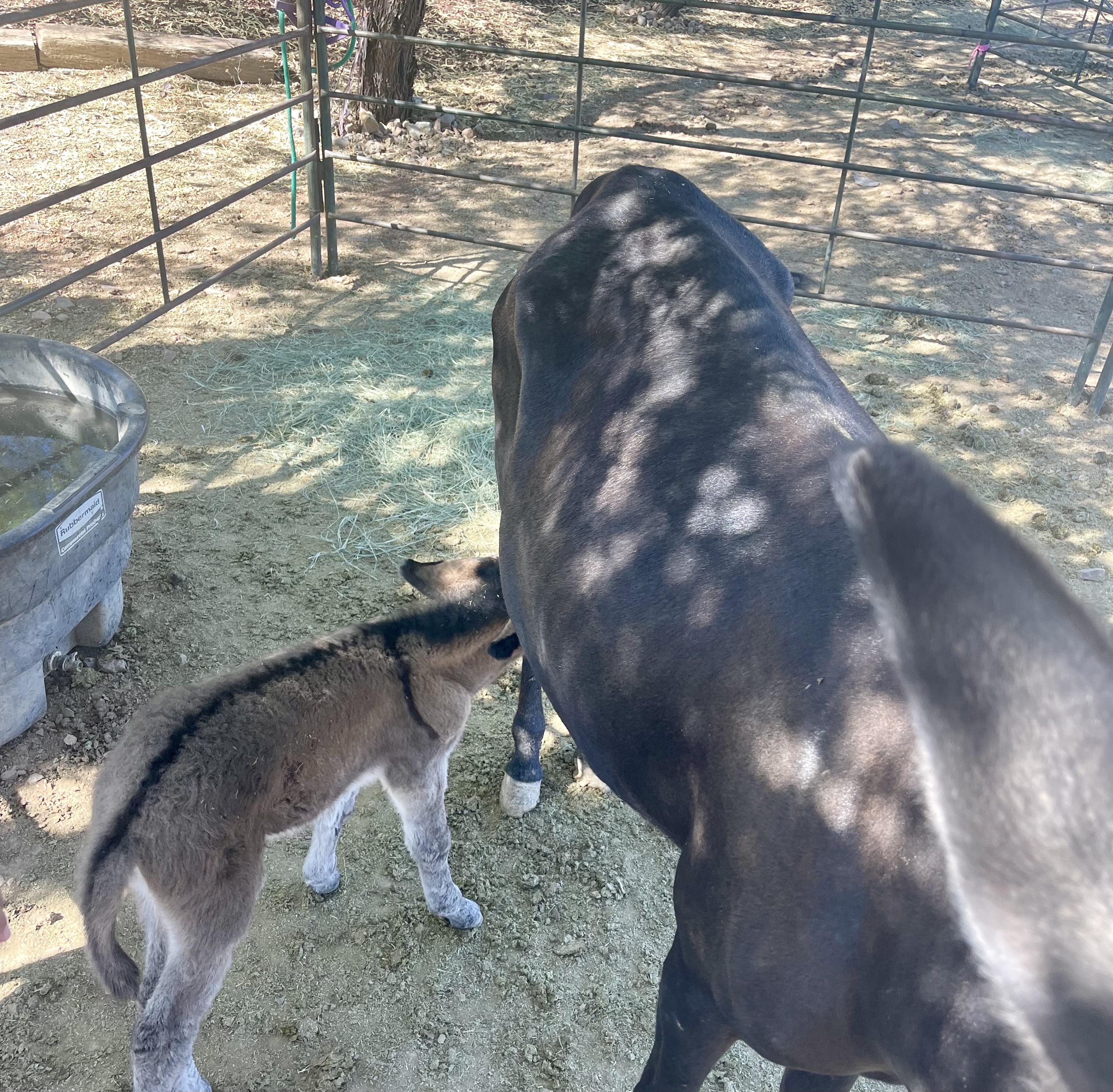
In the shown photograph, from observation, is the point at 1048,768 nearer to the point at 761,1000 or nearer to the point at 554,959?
the point at 761,1000

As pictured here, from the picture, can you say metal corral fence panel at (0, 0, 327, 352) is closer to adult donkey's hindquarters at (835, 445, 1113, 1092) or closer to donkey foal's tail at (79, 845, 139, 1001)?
donkey foal's tail at (79, 845, 139, 1001)

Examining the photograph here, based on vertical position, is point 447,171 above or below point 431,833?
above

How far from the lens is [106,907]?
2.03 m

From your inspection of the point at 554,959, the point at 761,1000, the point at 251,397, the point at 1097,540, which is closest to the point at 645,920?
the point at 554,959

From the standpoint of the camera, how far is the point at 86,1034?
2.47 metres

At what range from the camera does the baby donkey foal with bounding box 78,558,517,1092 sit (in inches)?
83.1

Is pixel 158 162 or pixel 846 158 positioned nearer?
pixel 846 158

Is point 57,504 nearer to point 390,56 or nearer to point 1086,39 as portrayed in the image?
point 390,56

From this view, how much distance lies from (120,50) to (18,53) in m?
0.91

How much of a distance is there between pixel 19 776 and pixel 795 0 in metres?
17.2

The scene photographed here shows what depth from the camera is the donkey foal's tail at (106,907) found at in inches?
79.5

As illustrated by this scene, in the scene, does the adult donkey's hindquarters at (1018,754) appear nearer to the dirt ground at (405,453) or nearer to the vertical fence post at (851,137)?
the dirt ground at (405,453)

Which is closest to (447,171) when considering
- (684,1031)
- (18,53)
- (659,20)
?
(684,1031)

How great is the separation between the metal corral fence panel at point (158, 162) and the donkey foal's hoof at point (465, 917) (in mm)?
3035
